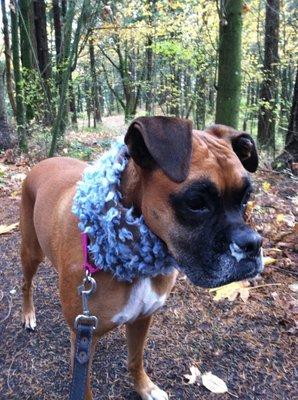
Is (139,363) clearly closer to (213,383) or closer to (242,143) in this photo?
(213,383)

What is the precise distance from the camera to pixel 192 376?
3182 millimetres

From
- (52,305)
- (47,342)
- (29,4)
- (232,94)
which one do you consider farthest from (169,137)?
(29,4)

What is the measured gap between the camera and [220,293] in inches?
156

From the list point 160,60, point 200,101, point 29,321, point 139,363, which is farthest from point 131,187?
point 160,60

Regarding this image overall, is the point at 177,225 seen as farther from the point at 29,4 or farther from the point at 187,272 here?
the point at 29,4

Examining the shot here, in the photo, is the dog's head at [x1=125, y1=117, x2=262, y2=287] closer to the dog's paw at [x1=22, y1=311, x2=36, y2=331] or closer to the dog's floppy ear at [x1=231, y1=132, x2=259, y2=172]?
the dog's floppy ear at [x1=231, y1=132, x2=259, y2=172]

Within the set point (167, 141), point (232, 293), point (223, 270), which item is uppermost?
point (167, 141)

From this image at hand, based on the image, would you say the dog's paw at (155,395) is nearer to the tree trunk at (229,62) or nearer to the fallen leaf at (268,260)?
the fallen leaf at (268,260)

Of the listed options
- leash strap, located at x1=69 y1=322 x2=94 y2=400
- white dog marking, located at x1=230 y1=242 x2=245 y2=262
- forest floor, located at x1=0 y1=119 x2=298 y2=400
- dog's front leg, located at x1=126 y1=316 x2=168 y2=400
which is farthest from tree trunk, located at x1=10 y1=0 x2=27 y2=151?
white dog marking, located at x1=230 y1=242 x2=245 y2=262

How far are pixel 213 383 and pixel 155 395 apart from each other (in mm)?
437

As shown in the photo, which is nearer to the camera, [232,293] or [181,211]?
[181,211]

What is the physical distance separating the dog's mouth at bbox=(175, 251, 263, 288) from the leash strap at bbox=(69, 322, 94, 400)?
638mm

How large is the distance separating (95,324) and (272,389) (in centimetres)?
160

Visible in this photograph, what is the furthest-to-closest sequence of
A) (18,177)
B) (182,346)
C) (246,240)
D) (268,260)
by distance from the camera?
1. (18,177)
2. (268,260)
3. (182,346)
4. (246,240)
